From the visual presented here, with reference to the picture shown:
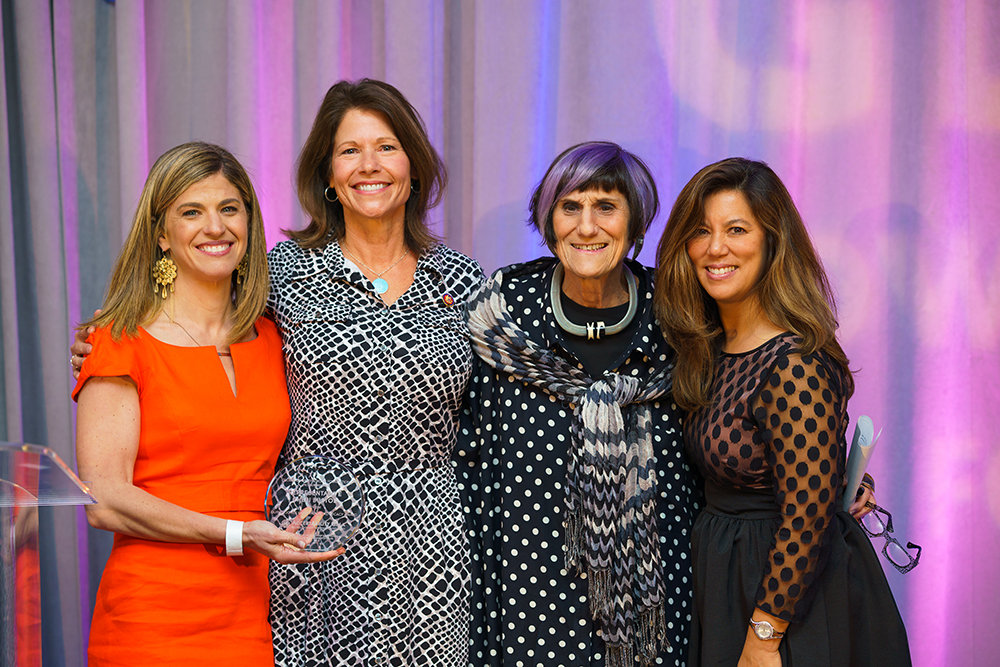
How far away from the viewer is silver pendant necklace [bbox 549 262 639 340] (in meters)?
1.87

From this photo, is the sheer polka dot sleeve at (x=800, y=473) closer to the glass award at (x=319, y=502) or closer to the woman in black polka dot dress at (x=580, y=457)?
the woman in black polka dot dress at (x=580, y=457)

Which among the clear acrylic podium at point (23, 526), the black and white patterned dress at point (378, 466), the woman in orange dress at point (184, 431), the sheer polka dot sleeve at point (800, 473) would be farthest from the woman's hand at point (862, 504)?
the clear acrylic podium at point (23, 526)

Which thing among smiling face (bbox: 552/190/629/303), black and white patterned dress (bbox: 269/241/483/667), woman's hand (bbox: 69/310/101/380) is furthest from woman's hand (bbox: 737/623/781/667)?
woman's hand (bbox: 69/310/101/380)

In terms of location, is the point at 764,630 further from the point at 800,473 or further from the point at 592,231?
the point at 592,231

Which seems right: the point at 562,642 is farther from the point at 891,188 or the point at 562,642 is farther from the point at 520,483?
the point at 891,188

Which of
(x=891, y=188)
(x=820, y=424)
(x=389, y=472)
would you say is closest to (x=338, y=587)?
(x=389, y=472)

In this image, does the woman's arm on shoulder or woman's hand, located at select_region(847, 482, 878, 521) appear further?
woman's hand, located at select_region(847, 482, 878, 521)

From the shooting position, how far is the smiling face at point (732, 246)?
5.71ft

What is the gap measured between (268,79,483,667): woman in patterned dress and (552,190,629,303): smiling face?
300 mm

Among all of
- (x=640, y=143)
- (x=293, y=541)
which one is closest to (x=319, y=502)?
(x=293, y=541)

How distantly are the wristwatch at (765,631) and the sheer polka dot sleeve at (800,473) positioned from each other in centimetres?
3

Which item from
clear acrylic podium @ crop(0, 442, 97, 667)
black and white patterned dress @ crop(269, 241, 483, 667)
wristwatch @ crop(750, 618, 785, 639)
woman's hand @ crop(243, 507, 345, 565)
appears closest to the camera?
clear acrylic podium @ crop(0, 442, 97, 667)

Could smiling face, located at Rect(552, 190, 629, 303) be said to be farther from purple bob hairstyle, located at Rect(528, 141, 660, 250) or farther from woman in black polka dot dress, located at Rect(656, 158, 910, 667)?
woman in black polka dot dress, located at Rect(656, 158, 910, 667)

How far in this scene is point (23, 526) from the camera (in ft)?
3.41
